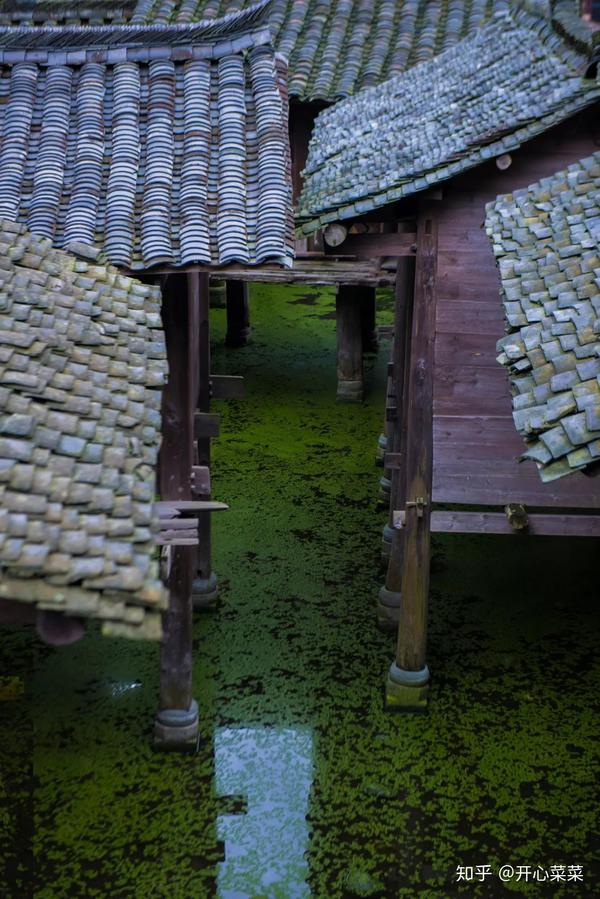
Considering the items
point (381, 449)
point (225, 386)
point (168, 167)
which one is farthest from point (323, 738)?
point (381, 449)

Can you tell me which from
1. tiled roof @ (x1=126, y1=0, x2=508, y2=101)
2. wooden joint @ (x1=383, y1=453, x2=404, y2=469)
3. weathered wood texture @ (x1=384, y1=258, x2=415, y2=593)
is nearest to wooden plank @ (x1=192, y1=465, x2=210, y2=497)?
weathered wood texture @ (x1=384, y1=258, x2=415, y2=593)

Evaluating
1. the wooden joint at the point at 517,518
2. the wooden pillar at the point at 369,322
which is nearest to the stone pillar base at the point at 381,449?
the wooden pillar at the point at 369,322

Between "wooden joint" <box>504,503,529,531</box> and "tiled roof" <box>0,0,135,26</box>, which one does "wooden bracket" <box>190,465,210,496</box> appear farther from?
"tiled roof" <box>0,0,135,26</box>

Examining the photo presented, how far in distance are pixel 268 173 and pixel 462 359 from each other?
2.17m

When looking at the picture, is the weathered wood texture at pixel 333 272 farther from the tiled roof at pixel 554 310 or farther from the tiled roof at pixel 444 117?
the tiled roof at pixel 554 310

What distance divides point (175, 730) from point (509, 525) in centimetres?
303

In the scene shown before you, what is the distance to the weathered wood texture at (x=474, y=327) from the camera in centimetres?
869

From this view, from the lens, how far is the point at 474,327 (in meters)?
8.72

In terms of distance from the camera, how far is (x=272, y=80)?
8711mm

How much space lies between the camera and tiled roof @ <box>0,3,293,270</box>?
7605mm

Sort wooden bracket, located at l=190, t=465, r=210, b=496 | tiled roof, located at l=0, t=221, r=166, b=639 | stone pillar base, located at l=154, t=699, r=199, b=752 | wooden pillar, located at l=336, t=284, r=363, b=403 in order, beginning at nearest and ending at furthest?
tiled roof, located at l=0, t=221, r=166, b=639 < stone pillar base, located at l=154, t=699, r=199, b=752 < wooden bracket, located at l=190, t=465, r=210, b=496 < wooden pillar, located at l=336, t=284, r=363, b=403

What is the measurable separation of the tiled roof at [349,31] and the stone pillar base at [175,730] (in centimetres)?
914

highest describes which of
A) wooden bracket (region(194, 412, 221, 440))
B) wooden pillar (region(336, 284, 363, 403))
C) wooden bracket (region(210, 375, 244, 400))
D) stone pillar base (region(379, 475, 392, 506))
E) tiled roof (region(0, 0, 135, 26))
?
tiled roof (region(0, 0, 135, 26))

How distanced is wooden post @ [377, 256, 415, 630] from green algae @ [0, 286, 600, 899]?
297 millimetres
